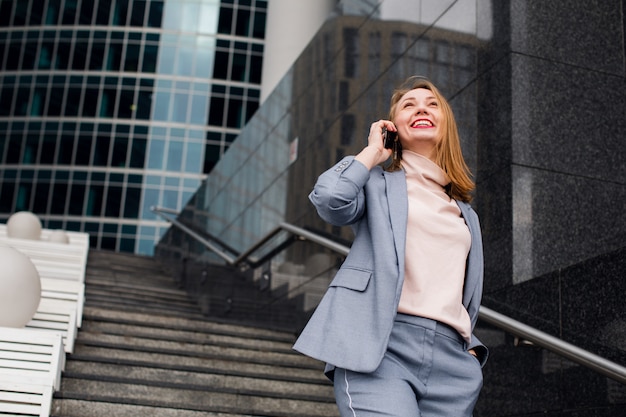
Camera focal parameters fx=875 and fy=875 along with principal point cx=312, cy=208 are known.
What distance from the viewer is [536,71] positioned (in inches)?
232

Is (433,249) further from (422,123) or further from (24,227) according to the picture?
(24,227)

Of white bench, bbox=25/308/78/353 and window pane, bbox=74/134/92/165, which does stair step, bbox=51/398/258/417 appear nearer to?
white bench, bbox=25/308/78/353

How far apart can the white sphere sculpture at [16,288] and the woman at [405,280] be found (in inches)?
164

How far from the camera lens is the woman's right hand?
9.43 feet

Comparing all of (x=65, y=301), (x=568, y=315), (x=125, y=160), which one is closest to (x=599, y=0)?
(x=568, y=315)

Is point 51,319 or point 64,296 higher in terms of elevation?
point 64,296

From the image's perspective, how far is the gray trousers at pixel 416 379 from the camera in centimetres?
253

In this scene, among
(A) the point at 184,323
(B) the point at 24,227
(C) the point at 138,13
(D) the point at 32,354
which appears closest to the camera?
(D) the point at 32,354

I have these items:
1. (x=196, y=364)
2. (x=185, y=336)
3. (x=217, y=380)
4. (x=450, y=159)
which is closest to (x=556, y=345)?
(x=450, y=159)

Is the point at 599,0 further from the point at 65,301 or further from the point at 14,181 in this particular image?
the point at 14,181

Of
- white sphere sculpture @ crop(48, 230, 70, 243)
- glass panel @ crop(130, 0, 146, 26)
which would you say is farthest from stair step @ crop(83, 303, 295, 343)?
glass panel @ crop(130, 0, 146, 26)

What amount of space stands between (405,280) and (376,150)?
453 millimetres

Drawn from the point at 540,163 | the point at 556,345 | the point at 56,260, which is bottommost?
the point at 556,345

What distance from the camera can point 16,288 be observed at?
253 inches
